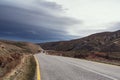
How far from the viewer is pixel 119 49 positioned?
487 feet

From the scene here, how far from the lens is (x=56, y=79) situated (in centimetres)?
1296

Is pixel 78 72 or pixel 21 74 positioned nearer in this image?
pixel 21 74

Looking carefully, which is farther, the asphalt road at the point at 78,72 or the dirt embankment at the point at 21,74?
the asphalt road at the point at 78,72

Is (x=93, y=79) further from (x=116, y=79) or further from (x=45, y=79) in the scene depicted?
(x=45, y=79)

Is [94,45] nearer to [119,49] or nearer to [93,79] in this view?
[119,49]

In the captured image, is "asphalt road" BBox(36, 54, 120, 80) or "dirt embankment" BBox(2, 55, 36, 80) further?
"asphalt road" BBox(36, 54, 120, 80)

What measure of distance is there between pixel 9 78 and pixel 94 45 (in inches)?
7425

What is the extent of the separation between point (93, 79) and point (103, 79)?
1.75 ft

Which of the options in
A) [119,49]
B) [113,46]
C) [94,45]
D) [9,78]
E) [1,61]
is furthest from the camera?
[94,45]

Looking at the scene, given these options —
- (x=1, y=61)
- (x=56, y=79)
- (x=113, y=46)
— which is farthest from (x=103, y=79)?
(x=113, y=46)

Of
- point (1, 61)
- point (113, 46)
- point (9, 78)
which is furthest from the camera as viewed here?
point (113, 46)

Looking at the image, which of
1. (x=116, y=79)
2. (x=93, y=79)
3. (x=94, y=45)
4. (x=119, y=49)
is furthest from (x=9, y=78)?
(x=94, y=45)

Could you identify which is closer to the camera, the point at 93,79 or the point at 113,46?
the point at 93,79

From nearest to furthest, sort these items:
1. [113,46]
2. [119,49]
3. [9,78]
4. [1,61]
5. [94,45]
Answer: [9,78] < [1,61] < [119,49] < [113,46] < [94,45]
